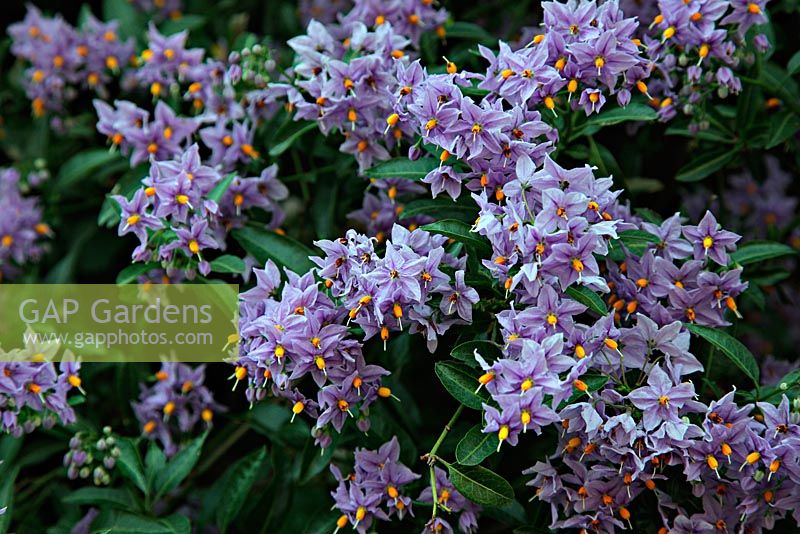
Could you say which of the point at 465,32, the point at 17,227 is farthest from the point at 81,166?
the point at 465,32

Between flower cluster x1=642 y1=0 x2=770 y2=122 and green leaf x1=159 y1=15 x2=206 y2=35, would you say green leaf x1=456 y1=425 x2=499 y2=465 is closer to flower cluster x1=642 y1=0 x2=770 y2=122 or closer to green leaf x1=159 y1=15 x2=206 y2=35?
flower cluster x1=642 y1=0 x2=770 y2=122

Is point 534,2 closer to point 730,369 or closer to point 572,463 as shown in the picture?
point 730,369

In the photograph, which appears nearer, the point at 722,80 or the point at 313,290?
the point at 313,290

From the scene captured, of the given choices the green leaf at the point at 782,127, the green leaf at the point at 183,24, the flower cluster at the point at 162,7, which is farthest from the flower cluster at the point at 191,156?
the green leaf at the point at 782,127

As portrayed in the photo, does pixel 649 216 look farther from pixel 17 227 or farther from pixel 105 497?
pixel 17 227

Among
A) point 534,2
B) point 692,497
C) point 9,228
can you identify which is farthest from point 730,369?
point 9,228

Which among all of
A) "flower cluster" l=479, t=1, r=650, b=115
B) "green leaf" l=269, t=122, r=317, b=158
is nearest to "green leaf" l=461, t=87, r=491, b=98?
"flower cluster" l=479, t=1, r=650, b=115
